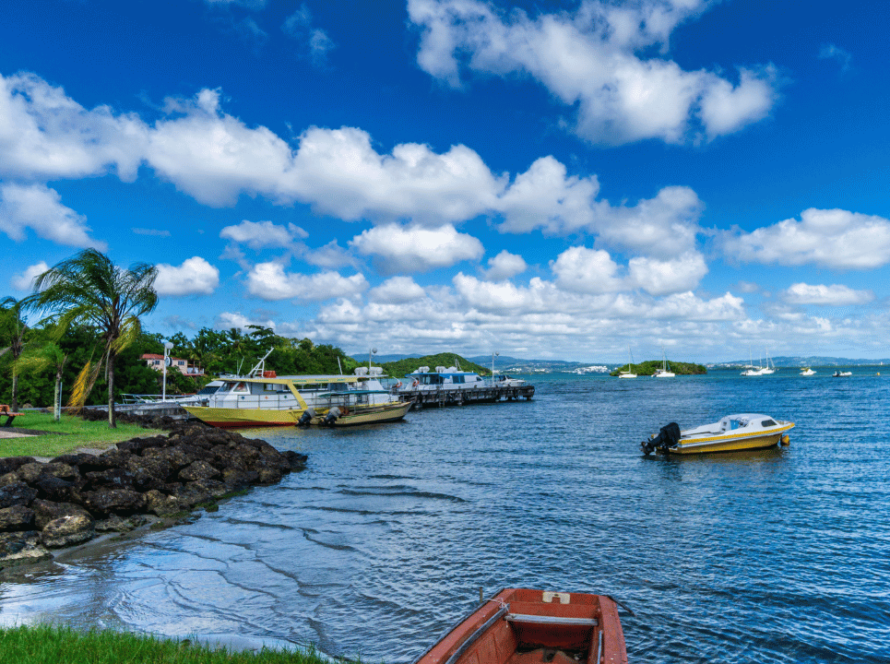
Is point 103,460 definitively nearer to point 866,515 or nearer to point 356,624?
point 356,624

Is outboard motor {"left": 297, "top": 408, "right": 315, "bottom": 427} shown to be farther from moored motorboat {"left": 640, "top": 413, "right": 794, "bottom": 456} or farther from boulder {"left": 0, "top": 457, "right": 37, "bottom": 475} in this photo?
boulder {"left": 0, "top": 457, "right": 37, "bottom": 475}

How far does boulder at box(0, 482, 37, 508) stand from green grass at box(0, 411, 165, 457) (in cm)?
398

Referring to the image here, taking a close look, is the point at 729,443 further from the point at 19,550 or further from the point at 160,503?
the point at 19,550

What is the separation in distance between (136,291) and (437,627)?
20.1m

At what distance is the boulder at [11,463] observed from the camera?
1315 centimetres

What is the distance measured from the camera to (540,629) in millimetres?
6492

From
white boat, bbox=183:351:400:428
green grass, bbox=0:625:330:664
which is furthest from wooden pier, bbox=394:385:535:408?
green grass, bbox=0:625:330:664

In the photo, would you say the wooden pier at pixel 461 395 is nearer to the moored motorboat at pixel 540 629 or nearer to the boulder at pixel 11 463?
the boulder at pixel 11 463

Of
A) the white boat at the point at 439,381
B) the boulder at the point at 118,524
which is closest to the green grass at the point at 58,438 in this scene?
the boulder at the point at 118,524

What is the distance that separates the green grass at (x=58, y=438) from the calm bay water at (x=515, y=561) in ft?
18.9

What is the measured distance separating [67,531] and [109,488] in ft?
9.45

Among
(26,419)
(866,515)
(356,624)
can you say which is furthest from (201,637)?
(26,419)

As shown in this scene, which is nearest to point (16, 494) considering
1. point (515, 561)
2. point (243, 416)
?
point (515, 561)

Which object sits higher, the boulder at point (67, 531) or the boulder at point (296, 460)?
the boulder at point (67, 531)
